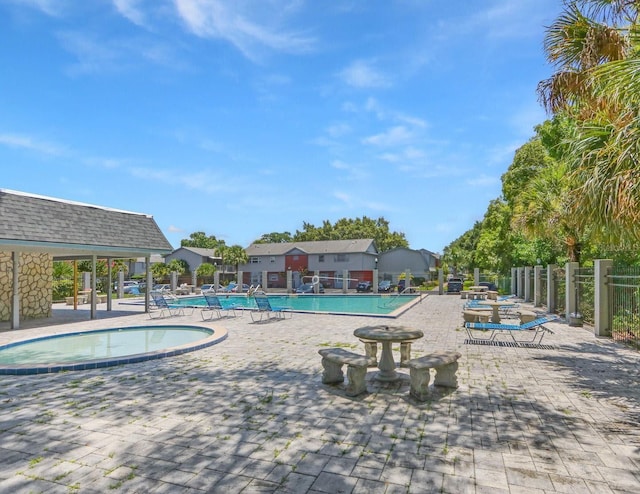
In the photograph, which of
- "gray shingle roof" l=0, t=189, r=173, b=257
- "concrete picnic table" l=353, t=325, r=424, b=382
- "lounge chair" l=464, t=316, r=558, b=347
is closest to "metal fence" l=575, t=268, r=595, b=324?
"lounge chair" l=464, t=316, r=558, b=347

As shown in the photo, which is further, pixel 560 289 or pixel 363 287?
pixel 363 287

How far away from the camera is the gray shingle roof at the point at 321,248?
5091 cm

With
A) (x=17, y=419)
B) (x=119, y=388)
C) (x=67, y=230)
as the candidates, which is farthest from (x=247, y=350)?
(x=67, y=230)

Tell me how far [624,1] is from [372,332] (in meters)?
7.03

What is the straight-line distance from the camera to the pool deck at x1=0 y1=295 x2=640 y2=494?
348 cm

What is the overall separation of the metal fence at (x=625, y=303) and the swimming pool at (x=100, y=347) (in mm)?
10533

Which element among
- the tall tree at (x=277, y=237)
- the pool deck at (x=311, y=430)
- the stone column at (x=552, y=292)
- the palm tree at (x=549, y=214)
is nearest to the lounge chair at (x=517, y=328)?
the pool deck at (x=311, y=430)

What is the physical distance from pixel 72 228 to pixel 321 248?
3973 centimetres

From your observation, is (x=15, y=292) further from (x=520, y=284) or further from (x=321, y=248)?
(x=321, y=248)

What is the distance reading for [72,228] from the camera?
47.2ft

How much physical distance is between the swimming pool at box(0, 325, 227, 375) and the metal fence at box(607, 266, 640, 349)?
415 inches

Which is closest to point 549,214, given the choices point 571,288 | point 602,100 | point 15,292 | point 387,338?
point 571,288

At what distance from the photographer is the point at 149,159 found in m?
21.1

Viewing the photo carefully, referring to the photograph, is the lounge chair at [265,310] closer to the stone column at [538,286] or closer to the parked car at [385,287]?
the stone column at [538,286]
